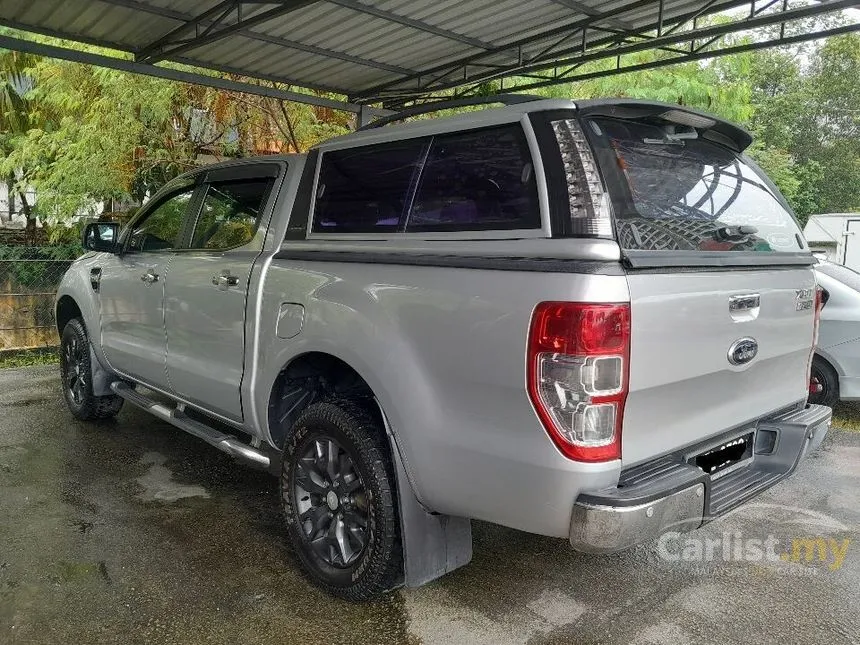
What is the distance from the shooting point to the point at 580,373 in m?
2.17

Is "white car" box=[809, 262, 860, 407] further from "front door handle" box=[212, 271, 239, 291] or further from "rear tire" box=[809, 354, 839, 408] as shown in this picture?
"front door handle" box=[212, 271, 239, 291]

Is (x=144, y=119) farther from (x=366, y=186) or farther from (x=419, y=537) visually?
(x=419, y=537)

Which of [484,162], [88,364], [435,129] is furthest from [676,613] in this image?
[88,364]

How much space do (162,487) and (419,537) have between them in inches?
90.9

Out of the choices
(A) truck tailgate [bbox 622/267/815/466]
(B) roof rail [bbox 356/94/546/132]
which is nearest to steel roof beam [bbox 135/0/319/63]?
(B) roof rail [bbox 356/94/546/132]

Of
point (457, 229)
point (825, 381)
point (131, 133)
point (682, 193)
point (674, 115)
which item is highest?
point (131, 133)

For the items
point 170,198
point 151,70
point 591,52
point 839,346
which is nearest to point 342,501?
point 170,198

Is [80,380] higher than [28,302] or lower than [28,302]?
lower

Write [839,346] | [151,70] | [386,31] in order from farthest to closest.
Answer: [151,70] < [386,31] < [839,346]

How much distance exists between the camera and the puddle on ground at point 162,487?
417 centimetres

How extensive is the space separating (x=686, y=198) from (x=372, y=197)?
133 centimetres

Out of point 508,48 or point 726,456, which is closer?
point 726,456

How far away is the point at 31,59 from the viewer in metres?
A: 12.3

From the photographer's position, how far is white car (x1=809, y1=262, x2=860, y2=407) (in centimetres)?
566
